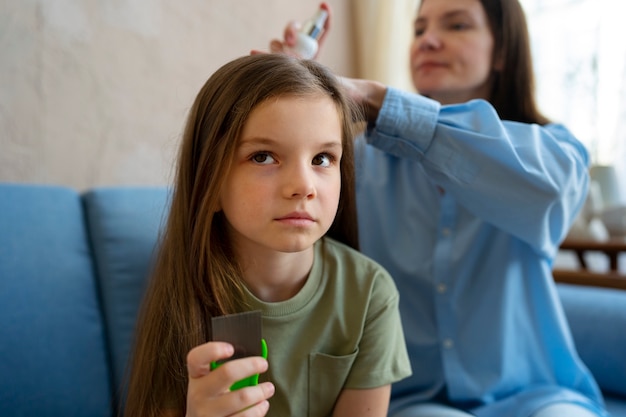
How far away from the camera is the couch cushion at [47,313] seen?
2.48ft

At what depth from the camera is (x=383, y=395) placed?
664mm

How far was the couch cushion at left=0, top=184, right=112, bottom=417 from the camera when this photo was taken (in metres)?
0.75

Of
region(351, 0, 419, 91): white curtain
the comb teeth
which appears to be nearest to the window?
region(351, 0, 419, 91): white curtain

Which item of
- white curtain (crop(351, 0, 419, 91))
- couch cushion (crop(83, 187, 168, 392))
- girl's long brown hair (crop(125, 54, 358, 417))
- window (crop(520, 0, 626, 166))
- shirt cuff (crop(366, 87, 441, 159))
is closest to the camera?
girl's long brown hair (crop(125, 54, 358, 417))

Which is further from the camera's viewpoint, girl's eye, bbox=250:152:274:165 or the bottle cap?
the bottle cap

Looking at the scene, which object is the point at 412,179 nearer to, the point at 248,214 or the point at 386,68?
the point at 248,214

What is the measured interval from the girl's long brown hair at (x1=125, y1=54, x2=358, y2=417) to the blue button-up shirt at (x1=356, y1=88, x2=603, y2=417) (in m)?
0.21

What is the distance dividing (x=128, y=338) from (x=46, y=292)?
174 millimetres

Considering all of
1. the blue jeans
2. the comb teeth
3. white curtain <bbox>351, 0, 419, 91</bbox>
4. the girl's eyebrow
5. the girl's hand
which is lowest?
the blue jeans

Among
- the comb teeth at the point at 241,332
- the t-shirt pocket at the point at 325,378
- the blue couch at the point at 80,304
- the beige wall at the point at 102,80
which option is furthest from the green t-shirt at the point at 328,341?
the beige wall at the point at 102,80

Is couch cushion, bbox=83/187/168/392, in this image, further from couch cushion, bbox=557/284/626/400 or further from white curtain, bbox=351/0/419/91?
white curtain, bbox=351/0/419/91

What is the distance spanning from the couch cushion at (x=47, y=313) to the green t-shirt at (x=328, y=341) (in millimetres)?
385

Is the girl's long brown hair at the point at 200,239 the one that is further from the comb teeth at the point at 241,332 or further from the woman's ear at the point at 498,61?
the woman's ear at the point at 498,61

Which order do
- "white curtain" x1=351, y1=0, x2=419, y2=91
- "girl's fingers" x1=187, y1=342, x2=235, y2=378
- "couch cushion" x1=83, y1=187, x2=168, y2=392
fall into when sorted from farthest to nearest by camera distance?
"white curtain" x1=351, y1=0, x2=419, y2=91, "couch cushion" x1=83, y1=187, x2=168, y2=392, "girl's fingers" x1=187, y1=342, x2=235, y2=378
